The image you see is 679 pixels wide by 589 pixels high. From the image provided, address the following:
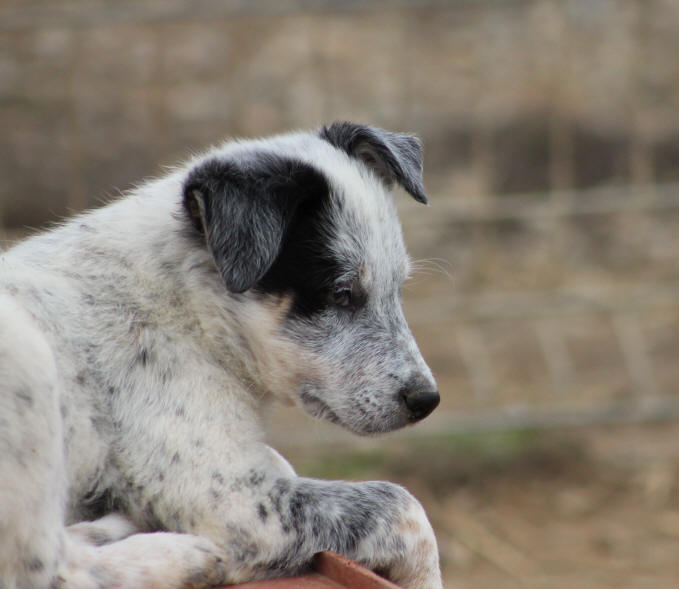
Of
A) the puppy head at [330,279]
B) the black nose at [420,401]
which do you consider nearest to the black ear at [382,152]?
the puppy head at [330,279]

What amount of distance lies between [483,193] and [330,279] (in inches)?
247

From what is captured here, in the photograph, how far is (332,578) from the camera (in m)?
3.49

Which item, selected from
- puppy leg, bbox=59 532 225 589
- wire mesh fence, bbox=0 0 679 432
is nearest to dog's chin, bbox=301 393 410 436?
puppy leg, bbox=59 532 225 589

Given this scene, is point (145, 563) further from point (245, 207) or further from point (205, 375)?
point (245, 207)

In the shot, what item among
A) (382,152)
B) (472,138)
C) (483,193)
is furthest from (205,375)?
(472,138)

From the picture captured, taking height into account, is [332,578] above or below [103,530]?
below

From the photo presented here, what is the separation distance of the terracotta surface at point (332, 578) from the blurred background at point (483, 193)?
A: 3662 mm

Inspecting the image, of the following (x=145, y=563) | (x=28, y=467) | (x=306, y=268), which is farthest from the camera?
(x=306, y=268)

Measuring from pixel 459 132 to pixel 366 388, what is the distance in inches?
317

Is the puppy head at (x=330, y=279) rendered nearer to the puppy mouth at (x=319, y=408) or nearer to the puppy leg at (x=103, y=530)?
the puppy mouth at (x=319, y=408)

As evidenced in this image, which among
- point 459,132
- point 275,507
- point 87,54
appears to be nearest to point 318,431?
point 87,54

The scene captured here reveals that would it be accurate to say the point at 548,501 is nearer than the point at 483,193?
Yes

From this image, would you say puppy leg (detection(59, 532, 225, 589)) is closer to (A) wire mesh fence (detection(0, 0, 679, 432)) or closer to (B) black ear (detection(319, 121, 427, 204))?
(B) black ear (detection(319, 121, 427, 204))

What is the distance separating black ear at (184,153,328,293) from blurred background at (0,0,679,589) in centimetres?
388
